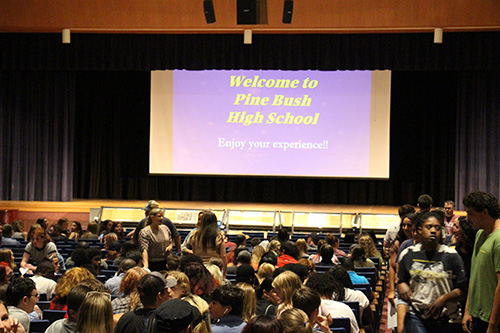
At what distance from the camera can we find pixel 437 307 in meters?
4.64

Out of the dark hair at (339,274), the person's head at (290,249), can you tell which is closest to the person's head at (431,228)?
the dark hair at (339,274)

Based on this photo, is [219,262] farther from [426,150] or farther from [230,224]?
[426,150]

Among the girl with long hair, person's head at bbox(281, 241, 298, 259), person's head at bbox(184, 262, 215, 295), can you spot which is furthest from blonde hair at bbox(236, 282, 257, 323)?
person's head at bbox(281, 241, 298, 259)

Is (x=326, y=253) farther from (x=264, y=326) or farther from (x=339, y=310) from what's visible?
(x=264, y=326)

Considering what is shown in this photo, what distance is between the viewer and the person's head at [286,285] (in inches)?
203

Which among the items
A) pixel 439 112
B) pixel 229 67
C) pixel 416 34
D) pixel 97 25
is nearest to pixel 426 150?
pixel 439 112

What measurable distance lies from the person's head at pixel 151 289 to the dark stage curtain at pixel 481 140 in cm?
1522

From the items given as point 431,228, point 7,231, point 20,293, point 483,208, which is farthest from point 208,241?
point 7,231

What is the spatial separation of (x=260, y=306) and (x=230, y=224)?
41.0 ft

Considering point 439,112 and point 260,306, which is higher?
point 439,112

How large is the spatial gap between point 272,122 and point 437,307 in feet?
48.8

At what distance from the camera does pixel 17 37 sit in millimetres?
19078


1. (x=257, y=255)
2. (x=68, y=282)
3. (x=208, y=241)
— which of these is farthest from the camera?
(x=257, y=255)

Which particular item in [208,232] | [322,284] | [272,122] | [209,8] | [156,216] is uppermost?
[209,8]
